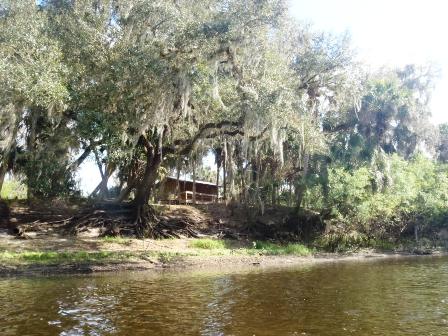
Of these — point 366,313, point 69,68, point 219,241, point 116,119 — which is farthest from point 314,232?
point 366,313

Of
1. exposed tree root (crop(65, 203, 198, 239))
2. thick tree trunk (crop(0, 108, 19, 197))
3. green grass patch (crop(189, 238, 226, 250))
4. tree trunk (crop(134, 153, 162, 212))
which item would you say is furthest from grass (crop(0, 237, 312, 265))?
thick tree trunk (crop(0, 108, 19, 197))

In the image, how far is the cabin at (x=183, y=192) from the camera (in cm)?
3823

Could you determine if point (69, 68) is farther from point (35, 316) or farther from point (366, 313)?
point (366, 313)

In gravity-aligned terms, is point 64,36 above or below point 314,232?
above

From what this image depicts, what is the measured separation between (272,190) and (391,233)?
9510 millimetres

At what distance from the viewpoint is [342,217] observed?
2961 cm

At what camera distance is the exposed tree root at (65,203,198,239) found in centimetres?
2384

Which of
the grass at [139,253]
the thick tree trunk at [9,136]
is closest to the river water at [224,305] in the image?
the grass at [139,253]

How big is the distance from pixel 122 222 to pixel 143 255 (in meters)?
4.97

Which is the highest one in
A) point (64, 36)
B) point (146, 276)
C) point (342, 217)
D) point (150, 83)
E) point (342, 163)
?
point (64, 36)

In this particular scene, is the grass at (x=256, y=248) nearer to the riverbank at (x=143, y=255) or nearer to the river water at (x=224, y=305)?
the riverbank at (x=143, y=255)

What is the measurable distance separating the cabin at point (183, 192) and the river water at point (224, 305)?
846 inches

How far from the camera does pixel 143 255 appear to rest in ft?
66.1

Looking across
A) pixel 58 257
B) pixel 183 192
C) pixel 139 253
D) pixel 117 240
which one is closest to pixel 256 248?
pixel 117 240
